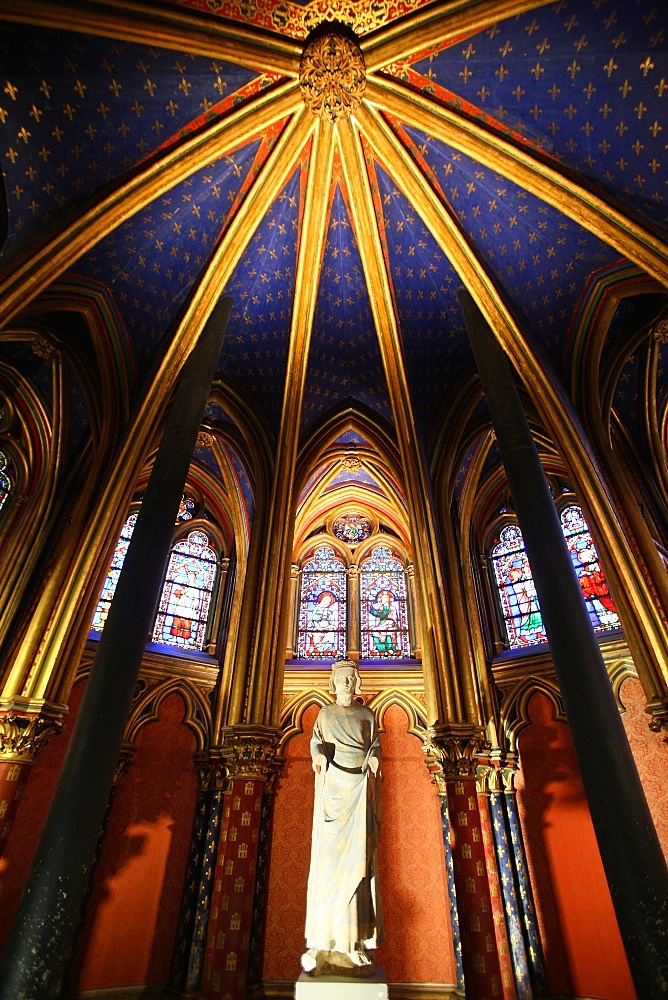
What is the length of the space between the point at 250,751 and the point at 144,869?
8.72ft

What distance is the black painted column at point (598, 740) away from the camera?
394 centimetres

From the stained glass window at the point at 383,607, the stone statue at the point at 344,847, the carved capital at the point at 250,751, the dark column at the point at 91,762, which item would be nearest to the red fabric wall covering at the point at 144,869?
the carved capital at the point at 250,751

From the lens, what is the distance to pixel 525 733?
9.18 meters

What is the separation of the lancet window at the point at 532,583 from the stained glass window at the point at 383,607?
1878 mm

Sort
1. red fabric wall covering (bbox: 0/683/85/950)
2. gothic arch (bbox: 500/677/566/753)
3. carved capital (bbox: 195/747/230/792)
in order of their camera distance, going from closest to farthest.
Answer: red fabric wall covering (bbox: 0/683/85/950) < carved capital (bbox: 195/747/230/792) < gothic arch (bbox: 500/677/566/753)

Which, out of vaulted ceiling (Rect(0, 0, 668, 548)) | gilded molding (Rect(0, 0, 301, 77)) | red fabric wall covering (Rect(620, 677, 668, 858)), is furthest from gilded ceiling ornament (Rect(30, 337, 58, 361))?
red fabric wall covering (Rect(620, 677, 668, 858))

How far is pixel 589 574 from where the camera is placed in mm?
10039

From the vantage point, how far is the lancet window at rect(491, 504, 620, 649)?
382 inches

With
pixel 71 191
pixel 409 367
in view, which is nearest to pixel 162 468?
pixel 71 191

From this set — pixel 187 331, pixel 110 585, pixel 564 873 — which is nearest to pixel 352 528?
pixel 110 585

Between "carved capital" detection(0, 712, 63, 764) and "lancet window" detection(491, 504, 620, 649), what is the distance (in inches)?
282

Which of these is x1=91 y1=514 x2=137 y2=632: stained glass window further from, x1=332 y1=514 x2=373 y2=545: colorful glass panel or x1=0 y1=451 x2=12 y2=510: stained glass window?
x1=332 y1=514 x2=373 y2=545: colorful glass panel

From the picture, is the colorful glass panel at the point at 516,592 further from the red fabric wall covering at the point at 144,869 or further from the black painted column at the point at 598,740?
the red fabric wall covering at the point at 144,869

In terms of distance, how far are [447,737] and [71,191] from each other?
8.49 m
